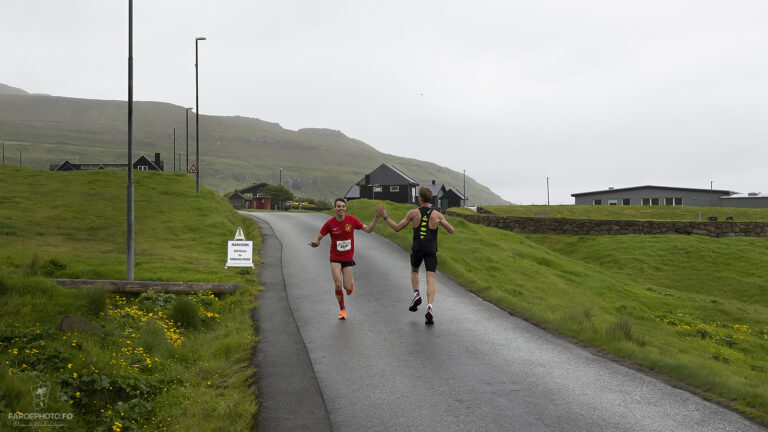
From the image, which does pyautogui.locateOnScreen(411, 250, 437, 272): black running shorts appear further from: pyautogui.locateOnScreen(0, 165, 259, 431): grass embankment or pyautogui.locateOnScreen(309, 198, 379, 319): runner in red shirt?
pyautogui.locateOnScreen(0, 165, 259, 431): grass embankment

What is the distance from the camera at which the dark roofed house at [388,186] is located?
295 feet

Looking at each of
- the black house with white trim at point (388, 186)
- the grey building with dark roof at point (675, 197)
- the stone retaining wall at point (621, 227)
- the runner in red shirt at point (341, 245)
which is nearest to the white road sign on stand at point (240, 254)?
the runner in red shirt at point (341, 245)

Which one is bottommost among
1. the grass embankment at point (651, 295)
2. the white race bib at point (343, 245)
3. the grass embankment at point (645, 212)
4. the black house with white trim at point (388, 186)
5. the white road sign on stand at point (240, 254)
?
the grass embankment at point (651, 295)

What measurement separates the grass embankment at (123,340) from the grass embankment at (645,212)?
45626mm

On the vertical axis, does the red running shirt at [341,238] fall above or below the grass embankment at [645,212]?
below

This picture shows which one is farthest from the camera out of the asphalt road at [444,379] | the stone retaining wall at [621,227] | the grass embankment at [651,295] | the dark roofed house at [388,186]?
the dark roofed house at [388,186]

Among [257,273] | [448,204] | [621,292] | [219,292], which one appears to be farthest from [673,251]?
[448,204]

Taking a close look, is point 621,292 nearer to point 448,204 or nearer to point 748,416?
point 748,416

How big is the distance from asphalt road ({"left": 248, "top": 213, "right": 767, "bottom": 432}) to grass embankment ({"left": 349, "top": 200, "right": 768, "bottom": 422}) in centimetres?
71

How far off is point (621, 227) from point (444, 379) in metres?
38.7

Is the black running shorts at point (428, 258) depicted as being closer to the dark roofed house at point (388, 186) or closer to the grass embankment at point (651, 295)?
the grass embankment at point (651, 295)

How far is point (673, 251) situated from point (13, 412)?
123 feet

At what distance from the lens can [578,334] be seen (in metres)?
9.88

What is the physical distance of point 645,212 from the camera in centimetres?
5900
